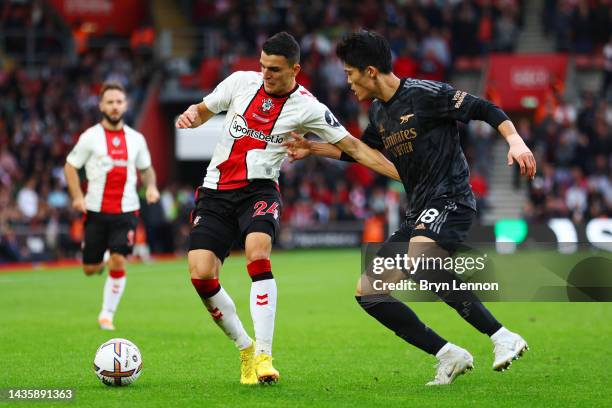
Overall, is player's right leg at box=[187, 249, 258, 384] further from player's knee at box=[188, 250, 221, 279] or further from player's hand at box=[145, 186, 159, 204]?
player's hand at box=[145, 186, 159, 204]

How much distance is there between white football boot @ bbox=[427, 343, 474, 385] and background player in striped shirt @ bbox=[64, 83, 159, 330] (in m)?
5.65

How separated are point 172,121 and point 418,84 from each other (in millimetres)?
29073

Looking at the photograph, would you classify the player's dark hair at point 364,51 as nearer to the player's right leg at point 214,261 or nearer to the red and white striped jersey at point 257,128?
the red and white striped jersey at point 257,128

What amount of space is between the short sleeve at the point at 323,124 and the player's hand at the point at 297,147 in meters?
0.17

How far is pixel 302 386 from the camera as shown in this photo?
816cm

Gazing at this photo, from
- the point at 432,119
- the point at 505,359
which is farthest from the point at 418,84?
the point at 505,359

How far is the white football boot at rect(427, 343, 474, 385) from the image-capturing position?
8.03 metres

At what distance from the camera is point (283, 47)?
8148 millimetres

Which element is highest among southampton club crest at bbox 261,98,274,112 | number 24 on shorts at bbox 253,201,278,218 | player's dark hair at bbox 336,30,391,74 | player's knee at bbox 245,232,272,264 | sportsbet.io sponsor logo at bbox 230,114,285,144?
player's dark hair at bbox 336,30,391,74

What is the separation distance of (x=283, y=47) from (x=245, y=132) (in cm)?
74

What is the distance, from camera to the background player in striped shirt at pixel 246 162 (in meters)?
8.30

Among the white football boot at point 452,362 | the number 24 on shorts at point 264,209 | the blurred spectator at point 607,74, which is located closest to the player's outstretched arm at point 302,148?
the number 24 on shorts at point 264,209

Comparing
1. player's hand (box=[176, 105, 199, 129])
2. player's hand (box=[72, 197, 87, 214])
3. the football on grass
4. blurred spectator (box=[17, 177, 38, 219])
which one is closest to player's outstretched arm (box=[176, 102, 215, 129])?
player's hand (box=[176, 105, 199, 129])

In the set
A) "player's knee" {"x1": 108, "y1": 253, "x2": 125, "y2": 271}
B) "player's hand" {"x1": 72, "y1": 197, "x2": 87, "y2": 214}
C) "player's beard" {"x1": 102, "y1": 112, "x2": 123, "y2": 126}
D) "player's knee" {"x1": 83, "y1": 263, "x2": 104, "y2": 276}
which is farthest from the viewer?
"player's knee" {"x1": 83, "y1": 263, "x2": 104, "y2": 276}
